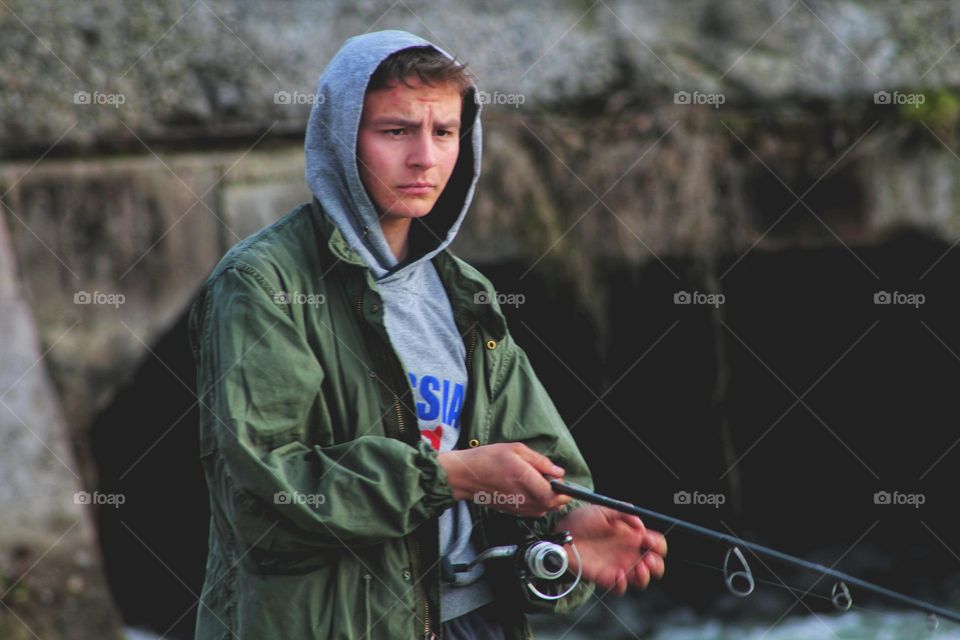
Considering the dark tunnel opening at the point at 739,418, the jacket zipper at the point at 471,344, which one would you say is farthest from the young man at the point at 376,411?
the dark tunnel opening at the point at 739,418

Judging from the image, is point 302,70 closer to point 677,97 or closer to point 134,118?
point 134,118

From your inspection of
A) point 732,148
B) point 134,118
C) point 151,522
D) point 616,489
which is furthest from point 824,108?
point 151,522

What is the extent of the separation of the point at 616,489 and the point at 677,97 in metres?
1.99

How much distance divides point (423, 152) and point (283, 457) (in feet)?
1.80

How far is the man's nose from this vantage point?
2.14 m

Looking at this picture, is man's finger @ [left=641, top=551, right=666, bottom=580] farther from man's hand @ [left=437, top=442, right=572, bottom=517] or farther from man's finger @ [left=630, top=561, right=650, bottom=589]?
man's hand @ [left=437, top=442, right=572, bottom=517]

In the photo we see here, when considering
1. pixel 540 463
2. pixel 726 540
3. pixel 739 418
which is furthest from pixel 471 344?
pixel 739 418

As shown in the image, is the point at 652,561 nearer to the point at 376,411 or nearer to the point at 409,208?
the point at 376,411

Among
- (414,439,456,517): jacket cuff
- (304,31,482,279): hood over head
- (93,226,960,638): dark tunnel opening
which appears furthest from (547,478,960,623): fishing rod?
(93,226,960,638): dark tunnel opening

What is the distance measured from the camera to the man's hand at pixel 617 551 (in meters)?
2.19

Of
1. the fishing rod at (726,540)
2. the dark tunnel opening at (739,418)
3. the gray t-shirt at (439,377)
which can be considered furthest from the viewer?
the dark tunnel opening at (739,418)

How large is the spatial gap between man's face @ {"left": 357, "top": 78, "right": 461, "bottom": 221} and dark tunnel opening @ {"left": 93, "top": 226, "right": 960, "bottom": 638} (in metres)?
3.31

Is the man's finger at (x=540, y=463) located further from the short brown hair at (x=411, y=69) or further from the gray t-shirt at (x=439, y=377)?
the short brown hair at (x=411, y=69)

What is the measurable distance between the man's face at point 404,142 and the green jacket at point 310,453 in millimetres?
119
